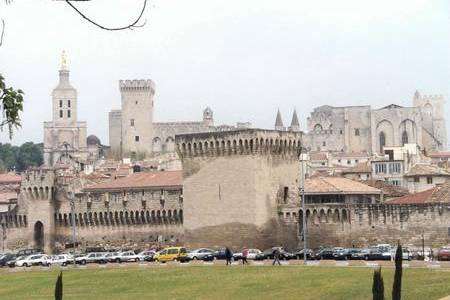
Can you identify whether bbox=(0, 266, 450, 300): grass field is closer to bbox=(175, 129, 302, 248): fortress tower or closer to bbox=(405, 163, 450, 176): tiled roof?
bbox=(175, 129, 302, 248): fortress tower

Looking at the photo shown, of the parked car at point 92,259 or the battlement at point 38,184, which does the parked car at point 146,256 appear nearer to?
the parked car at point 92,259

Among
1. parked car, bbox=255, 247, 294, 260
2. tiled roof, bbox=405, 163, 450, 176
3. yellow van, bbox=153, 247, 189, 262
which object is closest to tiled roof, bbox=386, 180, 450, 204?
parked car, bbox=255, 247, 294, 260

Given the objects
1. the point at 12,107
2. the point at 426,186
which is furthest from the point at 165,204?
the point at 12,107

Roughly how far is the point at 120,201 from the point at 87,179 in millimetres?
21650

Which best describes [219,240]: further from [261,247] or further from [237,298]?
[237,298]

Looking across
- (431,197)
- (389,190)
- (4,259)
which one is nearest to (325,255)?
(431,197)

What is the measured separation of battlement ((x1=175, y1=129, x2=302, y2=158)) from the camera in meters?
83.1

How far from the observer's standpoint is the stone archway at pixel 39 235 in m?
100

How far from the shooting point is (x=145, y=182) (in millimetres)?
104938

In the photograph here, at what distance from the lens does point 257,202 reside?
8262 cm

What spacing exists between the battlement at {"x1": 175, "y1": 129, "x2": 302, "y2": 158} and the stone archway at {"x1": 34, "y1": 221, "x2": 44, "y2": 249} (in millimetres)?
20181

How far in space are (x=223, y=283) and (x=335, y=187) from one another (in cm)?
3313

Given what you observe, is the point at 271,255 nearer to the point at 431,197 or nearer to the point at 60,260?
the point at 431,197

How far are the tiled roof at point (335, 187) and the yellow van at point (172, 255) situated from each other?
13.6 meters
